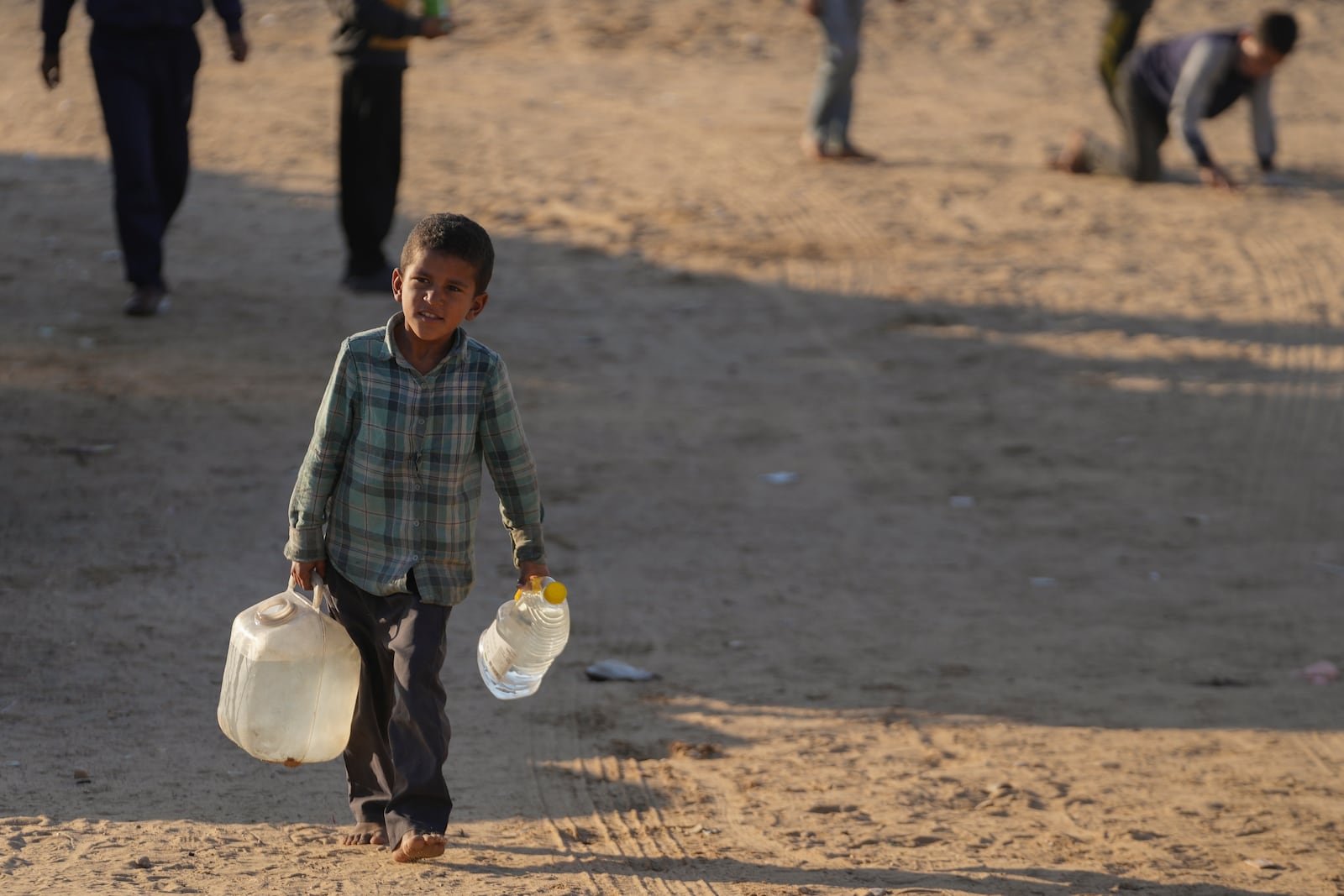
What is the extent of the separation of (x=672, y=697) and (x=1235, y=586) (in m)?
2.28

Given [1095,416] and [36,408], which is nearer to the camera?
[36,408]

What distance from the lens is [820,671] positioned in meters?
4.85

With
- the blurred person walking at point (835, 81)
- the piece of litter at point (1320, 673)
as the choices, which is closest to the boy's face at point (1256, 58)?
the blurred person walking at point (835, 81)

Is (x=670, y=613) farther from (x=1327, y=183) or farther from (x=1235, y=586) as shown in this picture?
(x=1327, y=183)

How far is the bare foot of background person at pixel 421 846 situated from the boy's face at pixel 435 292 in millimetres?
1016

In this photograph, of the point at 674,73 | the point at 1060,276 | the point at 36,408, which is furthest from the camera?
the point at 674,73

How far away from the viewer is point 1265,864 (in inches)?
147

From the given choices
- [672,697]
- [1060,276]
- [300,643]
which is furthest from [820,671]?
[1060,276]

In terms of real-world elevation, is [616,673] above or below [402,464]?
below

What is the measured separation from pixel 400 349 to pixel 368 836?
110 cm

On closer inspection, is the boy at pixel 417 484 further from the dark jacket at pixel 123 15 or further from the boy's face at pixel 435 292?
the dark jacket at pixel 123 15

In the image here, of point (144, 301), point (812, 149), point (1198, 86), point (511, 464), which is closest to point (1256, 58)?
point (1198, 86)

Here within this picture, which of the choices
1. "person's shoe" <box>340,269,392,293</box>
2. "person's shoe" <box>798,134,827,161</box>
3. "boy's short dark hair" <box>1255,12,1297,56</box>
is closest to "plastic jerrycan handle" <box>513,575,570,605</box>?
"person's shoe" <box>340,269,392,293</box>

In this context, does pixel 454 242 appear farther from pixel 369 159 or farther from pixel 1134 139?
pixel 1134 139
